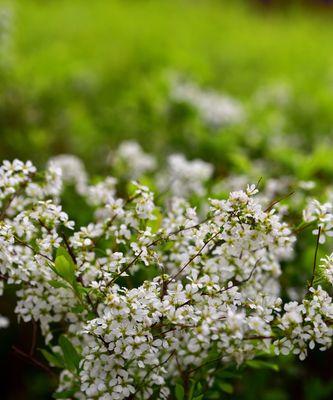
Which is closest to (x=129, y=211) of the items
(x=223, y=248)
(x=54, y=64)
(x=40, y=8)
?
(x=223, y=248)

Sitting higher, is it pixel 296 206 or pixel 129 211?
pixel 296 206

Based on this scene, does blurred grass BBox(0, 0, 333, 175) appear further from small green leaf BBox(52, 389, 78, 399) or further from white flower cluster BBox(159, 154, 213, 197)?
small green leaf BBox(52, 389, 78, 399)

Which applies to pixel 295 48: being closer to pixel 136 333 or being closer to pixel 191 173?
pixel 191 173

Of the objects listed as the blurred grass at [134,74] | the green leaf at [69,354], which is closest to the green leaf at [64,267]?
the green leaf at [69,354]

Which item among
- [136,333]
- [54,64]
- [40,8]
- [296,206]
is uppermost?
[40,8]

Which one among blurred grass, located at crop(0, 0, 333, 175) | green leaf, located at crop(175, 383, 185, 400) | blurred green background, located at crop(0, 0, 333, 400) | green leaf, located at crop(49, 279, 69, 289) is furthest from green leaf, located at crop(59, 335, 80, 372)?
blurred grass, located at crop(0, 0, 333, 175)

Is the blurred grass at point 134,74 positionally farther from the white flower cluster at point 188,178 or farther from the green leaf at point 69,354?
the green leaf at point 69,354
